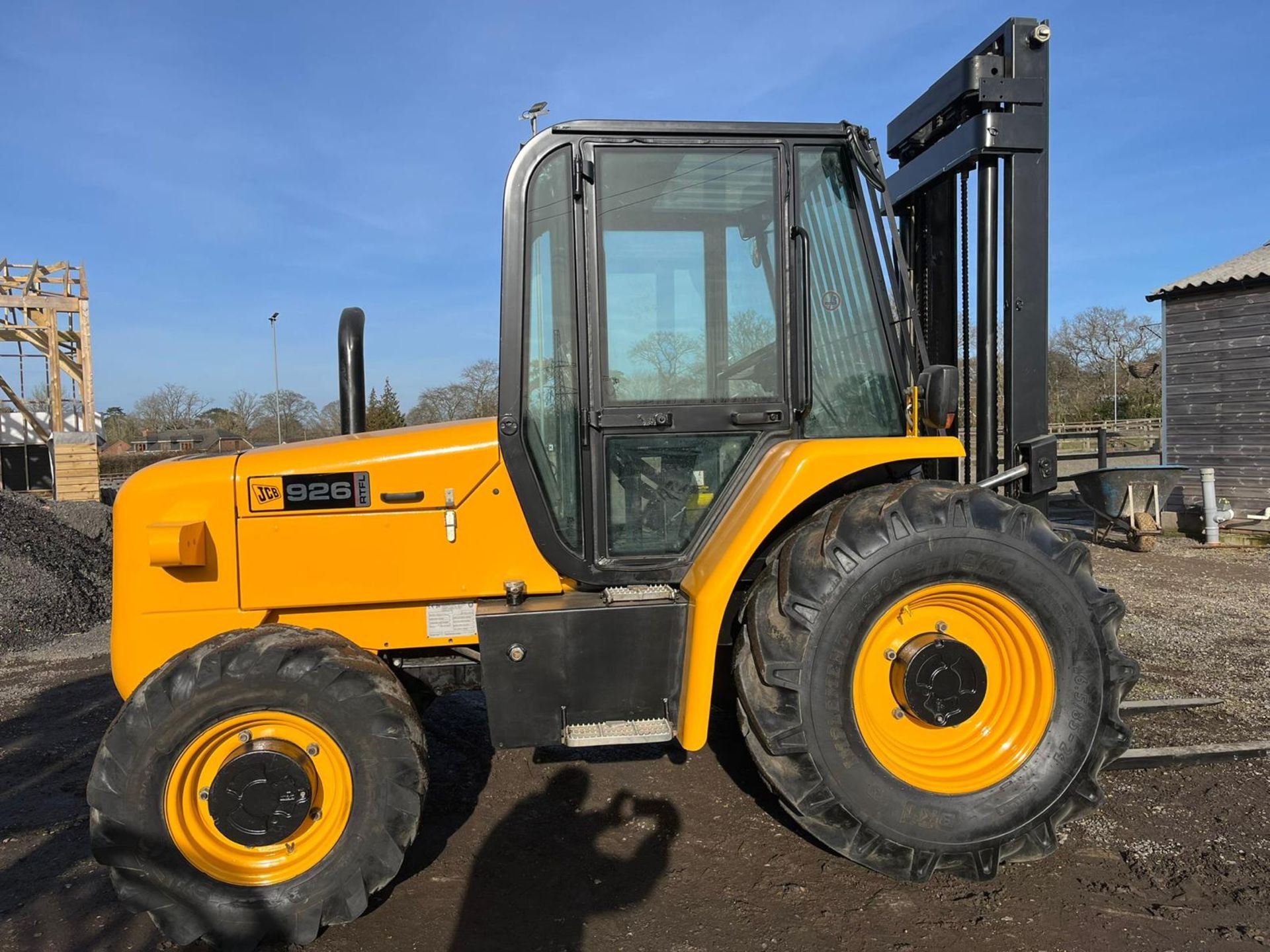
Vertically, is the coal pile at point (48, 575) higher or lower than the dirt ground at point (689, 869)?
higher

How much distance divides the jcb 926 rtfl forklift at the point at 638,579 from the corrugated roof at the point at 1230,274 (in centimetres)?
1116

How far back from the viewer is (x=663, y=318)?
3.14 m

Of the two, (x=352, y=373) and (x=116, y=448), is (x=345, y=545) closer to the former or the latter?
(x=352, y=373)

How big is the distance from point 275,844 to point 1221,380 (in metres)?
13.6

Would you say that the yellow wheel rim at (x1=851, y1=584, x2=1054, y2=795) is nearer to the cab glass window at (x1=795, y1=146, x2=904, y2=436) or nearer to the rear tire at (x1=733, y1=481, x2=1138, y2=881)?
the rear tire at (x1=733, y1=481, x2=1138, y2=881)

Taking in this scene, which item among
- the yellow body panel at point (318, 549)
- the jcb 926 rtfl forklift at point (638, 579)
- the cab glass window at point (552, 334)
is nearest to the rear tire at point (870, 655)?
the jcb 926 rtfl forklift at point (638, 579)

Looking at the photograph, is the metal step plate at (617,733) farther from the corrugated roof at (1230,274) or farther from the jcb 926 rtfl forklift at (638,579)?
the corrugated roof at (1230,274)

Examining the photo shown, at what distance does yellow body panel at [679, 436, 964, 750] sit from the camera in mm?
2930

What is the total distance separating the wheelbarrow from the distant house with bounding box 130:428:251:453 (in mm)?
9907

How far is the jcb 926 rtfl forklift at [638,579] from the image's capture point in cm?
285

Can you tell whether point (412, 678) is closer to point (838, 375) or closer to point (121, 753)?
point (121, 753)

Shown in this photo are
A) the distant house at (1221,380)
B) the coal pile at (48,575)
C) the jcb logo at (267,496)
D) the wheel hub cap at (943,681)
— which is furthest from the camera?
the distant house at (1221,380)

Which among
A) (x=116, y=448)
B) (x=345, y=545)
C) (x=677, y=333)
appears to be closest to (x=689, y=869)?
(x=345, y=545)

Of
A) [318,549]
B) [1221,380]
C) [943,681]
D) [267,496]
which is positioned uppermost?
[1221,380]
